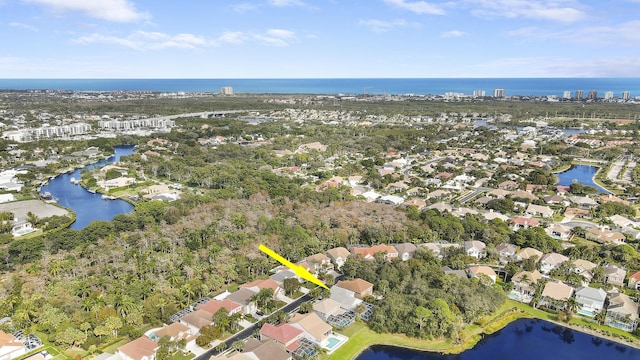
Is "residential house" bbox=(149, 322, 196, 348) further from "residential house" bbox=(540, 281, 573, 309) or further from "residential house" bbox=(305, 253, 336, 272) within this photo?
"residential house" bbox=(540, 281, 573, 309)

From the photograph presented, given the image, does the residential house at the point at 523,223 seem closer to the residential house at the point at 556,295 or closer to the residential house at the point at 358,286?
the residential house at the point at 556,295

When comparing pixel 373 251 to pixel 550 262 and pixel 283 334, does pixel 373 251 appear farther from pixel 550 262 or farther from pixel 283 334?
pixel 550 262

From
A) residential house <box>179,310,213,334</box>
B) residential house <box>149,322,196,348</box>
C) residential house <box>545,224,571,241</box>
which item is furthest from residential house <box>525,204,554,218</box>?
residential house <box>149,322,196,348</box>

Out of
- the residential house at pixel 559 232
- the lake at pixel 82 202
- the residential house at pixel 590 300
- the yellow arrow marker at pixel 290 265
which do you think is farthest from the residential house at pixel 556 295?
the lake at pixel 82 202

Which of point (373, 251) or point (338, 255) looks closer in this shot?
point (338, 255)

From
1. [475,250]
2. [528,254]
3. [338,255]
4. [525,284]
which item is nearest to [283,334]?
[338,255]

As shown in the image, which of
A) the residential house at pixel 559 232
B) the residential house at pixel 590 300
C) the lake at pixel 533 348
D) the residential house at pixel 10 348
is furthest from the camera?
the residential house at pixel 559 232
